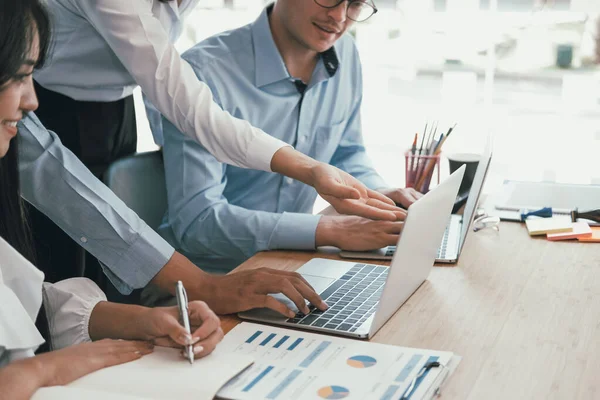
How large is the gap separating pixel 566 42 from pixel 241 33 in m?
2.85

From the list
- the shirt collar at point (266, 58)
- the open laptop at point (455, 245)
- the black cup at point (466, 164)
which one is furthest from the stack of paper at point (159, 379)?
the black cup at point (466, 164)

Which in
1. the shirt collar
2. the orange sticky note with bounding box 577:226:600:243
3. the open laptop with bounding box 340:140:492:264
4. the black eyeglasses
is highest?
the black eyeglasses

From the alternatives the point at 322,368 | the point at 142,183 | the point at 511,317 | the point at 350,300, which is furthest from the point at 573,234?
the point at 142,183

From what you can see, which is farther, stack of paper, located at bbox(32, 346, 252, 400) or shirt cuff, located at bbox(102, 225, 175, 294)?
shirt cuff, located at bbox(102, 225, 175, 294)

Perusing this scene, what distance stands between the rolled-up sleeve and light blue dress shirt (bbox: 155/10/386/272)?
1.65ft

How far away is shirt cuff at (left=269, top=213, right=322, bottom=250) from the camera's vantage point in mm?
1579

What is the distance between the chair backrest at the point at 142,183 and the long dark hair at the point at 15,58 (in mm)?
423

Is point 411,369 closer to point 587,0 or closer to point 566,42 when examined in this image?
point 587,0

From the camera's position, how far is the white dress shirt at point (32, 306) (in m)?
0.99

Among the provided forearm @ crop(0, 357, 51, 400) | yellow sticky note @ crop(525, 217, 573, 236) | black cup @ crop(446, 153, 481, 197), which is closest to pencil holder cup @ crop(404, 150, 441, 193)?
black cup @ crop(446, 153, 481, 197)

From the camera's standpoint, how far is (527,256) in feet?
5.08

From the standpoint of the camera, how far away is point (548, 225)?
170 centimetres

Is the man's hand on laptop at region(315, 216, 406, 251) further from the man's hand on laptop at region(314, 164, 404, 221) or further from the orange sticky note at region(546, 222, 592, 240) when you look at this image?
the orange sticky note at region(546, 222, 592, 240)

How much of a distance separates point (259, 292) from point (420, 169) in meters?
0.80
